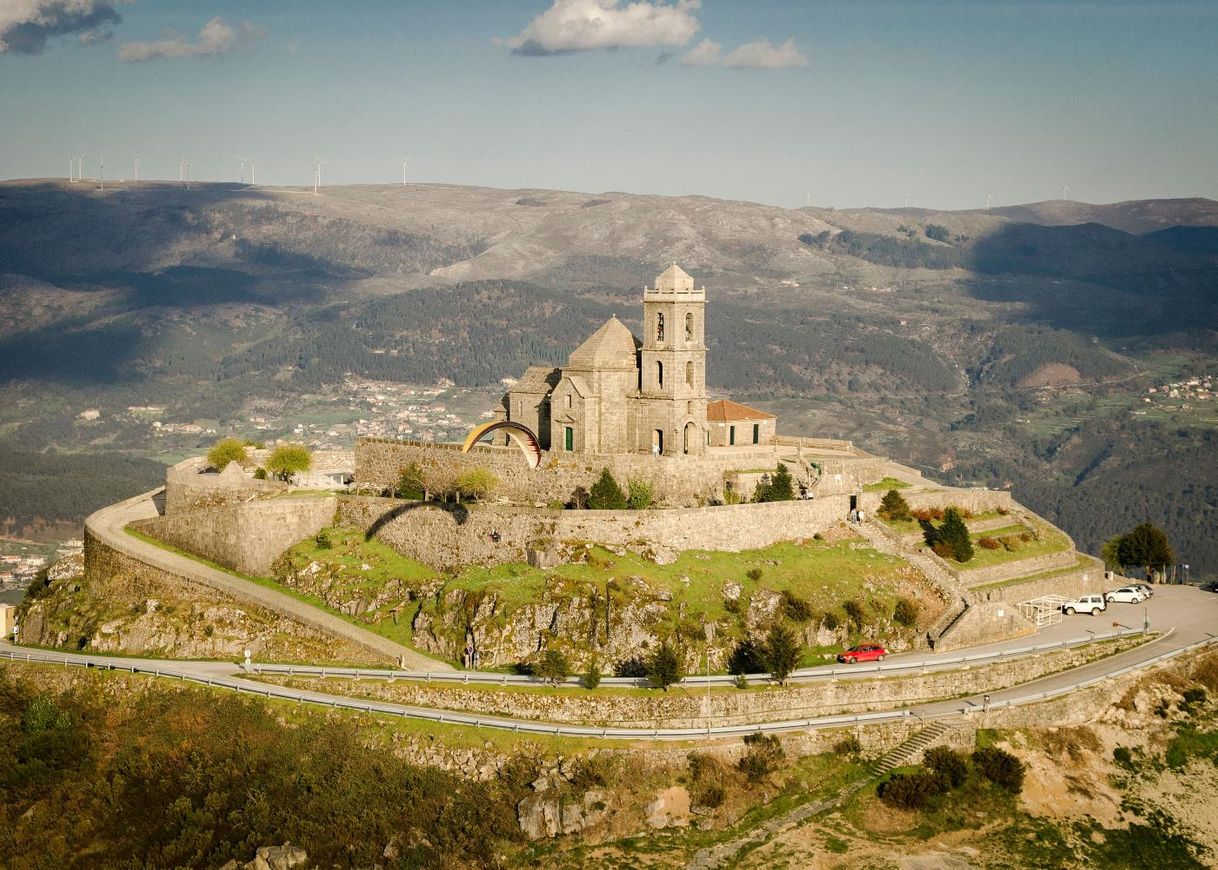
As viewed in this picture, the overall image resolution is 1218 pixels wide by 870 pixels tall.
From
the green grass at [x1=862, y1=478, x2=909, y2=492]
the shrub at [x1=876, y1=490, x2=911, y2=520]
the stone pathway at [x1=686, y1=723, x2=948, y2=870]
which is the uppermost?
the green grass at [x1=862, y1=478, x2=909, y2=492]

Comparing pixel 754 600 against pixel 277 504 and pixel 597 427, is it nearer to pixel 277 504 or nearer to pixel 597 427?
pixel 597 427

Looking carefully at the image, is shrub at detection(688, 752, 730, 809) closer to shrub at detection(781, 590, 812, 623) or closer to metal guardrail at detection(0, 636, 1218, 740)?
metal guardrail at detection(0, 636, 1218, 740)

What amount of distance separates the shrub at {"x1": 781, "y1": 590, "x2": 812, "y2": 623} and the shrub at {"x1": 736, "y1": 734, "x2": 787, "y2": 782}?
9.91 meters

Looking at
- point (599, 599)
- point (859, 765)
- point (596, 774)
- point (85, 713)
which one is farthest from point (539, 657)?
point (85, 713)

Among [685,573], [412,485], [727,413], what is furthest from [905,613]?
[412,485]

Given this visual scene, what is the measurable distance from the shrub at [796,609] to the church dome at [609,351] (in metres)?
19.5

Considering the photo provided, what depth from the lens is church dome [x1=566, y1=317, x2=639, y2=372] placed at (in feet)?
305

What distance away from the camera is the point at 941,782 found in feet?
233

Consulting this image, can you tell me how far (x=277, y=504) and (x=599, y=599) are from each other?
941 inches

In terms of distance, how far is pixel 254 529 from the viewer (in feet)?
301

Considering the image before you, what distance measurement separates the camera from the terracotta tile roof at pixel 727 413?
9762 centimetres

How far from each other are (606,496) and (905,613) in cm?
1753

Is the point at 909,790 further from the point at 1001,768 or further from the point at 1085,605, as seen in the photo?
the point at 1085,605

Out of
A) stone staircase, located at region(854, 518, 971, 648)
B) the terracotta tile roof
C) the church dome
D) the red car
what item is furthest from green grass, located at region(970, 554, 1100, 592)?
the church dome
